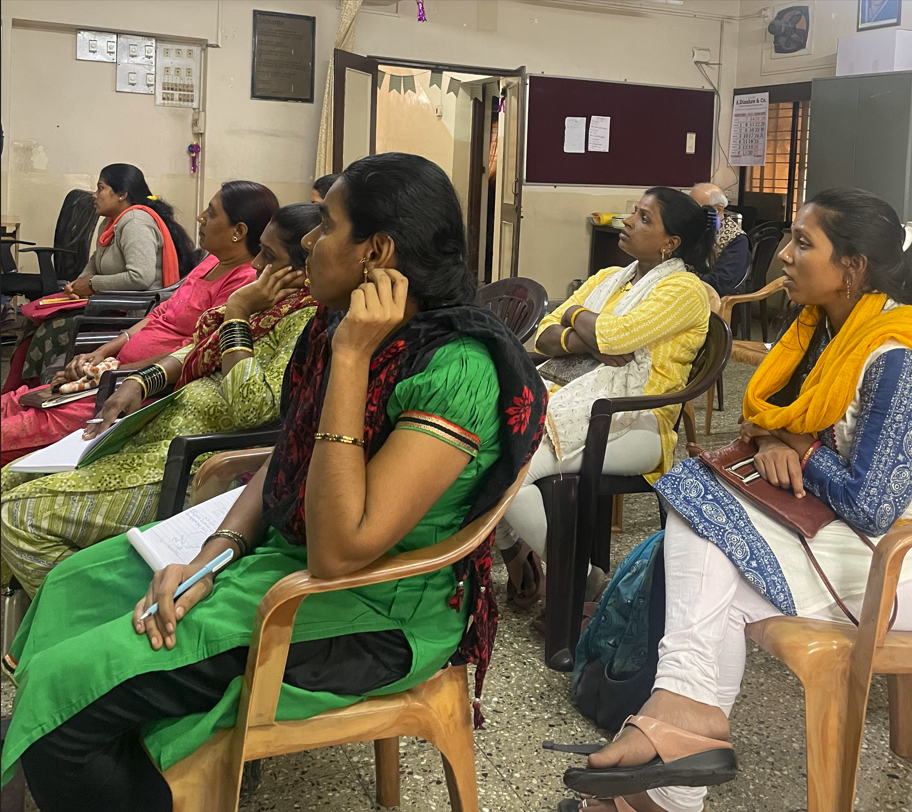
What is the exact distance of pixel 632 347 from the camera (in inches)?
97.3

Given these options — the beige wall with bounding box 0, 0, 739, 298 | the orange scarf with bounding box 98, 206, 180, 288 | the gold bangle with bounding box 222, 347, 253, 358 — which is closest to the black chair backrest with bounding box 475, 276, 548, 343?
the gold bangle with bounding box 222, 347, 253, 358

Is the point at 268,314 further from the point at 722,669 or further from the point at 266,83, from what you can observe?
the point at 266,83

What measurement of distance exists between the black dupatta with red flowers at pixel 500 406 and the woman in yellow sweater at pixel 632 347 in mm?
897

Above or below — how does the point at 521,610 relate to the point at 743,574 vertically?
below

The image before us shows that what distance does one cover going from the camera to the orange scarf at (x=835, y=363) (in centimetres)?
170

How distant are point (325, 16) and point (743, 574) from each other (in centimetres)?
661

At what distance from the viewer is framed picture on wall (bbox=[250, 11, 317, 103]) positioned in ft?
23.2

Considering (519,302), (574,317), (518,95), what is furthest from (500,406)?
(518,95)

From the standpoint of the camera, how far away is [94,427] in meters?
2.23

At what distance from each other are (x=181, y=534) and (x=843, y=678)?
1.07 m

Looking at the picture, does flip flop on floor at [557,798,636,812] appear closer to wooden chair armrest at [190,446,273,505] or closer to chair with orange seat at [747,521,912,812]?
chair with orange seat at [747,521,912,812]

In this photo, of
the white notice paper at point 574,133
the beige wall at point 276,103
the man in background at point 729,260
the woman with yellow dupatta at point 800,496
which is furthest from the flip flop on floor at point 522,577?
the white notice paper at point 574,133

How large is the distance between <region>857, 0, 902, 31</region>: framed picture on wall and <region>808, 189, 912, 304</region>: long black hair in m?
6.69

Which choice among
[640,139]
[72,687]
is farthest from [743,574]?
[640,139]
